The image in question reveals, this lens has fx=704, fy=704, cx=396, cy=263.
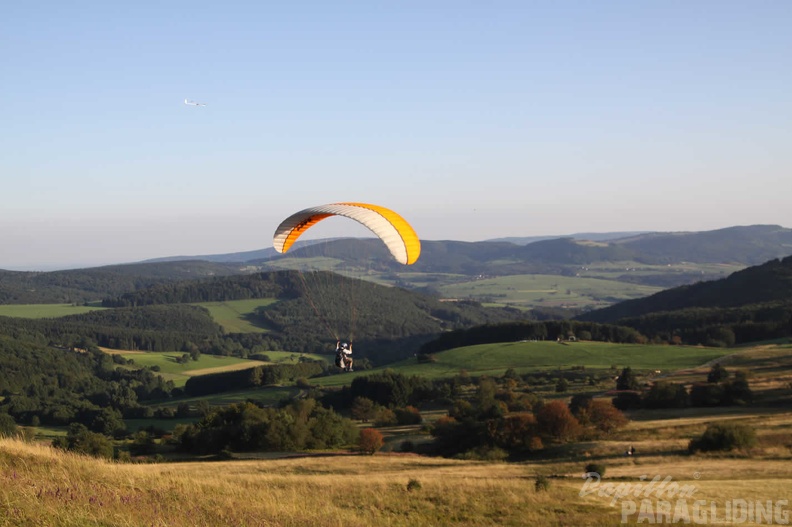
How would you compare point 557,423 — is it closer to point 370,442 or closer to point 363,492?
point 370,442

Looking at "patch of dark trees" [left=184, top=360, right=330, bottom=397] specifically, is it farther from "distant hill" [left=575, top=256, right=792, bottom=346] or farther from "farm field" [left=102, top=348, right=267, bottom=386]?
"distant hill" [left=575, top=256, right=792, bottom=346]

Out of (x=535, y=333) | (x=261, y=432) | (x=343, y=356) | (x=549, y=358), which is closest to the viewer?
(x=343, y=356)

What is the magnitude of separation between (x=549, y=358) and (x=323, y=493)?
94287 millimetres

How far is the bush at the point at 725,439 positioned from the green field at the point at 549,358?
55.1 meters

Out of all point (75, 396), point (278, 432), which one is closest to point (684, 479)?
point (278, 432)

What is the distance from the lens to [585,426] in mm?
52312

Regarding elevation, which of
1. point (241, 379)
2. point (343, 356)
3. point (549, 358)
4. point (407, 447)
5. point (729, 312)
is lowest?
point (241, 379)

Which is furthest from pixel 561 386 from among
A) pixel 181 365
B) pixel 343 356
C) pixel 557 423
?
pixel 181 365

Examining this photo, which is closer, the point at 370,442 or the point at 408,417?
the point at 370,442

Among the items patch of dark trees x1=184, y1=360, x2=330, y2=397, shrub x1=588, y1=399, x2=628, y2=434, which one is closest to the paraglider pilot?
shrub x1=588, y1=399, x2=628, y2=434

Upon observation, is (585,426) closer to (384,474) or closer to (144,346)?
(384,474)

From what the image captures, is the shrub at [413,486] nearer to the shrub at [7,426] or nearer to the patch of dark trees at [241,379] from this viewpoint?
the shrub at [7,426]

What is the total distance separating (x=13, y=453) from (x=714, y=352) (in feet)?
347

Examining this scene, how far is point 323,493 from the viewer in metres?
22.5
